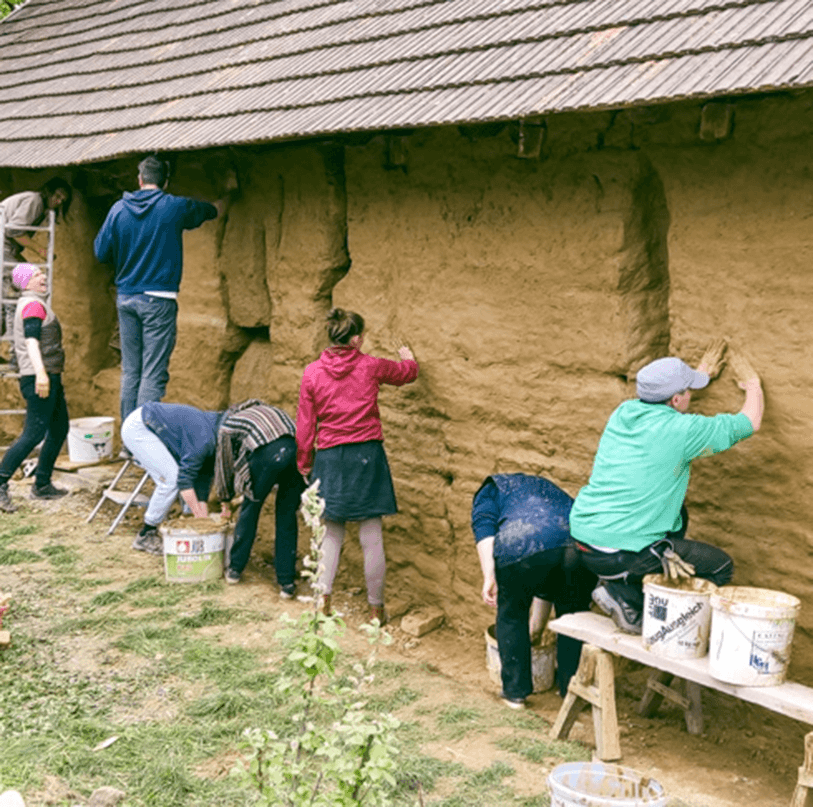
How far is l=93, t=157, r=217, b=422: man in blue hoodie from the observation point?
7.56 m

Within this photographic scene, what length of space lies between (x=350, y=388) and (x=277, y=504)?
113 cm

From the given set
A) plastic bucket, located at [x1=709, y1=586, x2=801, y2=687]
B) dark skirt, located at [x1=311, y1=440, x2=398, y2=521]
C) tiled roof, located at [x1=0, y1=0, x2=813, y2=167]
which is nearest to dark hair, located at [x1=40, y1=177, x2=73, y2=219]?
tiled roof, located at [x1=0, y1=0, x2=813, y2=167]

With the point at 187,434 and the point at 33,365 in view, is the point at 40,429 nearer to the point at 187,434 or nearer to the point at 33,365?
the point at 33,365

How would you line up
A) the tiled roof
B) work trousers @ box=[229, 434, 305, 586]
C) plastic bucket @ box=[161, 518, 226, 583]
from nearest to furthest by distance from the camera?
the tiled roof < work trousers @ box=[229, 434, 305, 586] < plastic bucket @ box=[161, 518, 226, 583]

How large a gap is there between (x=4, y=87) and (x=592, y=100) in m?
7.38

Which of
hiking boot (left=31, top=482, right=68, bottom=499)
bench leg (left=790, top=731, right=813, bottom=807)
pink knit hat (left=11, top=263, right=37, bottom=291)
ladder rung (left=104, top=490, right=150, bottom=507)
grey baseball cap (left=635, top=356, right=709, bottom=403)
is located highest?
pink knit hat (left=11, top=263, right=37, bottom=291)

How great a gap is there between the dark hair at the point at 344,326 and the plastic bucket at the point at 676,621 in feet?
7.91

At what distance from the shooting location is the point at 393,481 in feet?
22.5

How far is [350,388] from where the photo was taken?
6387 mm

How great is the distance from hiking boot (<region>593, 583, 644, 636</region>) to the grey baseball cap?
0.90 meters

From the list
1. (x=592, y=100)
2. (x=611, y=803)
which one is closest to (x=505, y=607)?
(x=611, y=803)

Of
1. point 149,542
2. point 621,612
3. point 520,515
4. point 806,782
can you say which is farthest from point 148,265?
point 806,782

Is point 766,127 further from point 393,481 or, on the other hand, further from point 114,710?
point 114,710

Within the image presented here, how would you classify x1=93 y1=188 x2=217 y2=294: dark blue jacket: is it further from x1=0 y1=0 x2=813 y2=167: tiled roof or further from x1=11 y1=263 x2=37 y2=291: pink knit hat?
x1=11 y1=263 x2=37 y2=291: pink knit hat
